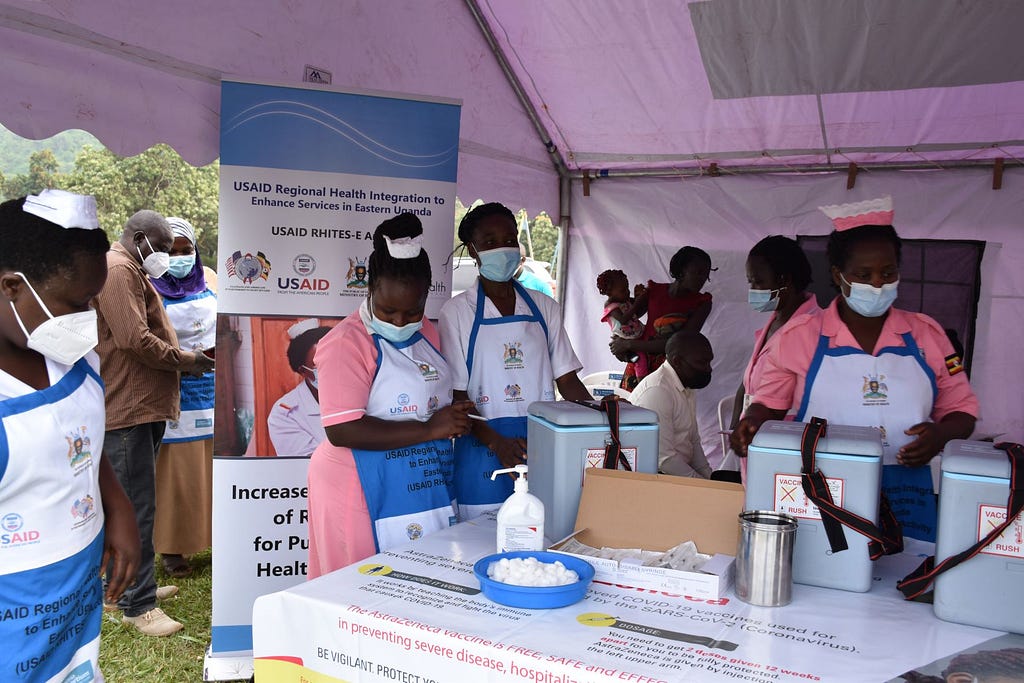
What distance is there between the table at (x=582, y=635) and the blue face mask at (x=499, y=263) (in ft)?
4.19

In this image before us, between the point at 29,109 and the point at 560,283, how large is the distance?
399 cm

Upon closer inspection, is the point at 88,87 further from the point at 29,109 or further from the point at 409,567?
the point at 409,567

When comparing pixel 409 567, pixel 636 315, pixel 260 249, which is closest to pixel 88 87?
pixel 260 249

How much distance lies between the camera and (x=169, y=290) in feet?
13.4

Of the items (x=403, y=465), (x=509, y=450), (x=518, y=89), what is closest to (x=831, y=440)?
(x=509, y=450)

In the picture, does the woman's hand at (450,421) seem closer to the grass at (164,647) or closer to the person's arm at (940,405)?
the person's arm at (940,405)

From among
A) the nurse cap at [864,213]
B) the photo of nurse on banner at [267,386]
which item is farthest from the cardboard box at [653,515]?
the photo of nurse on banner at [267,386]

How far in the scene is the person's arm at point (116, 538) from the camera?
76.0 inches

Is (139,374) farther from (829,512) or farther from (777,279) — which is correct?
(829,512)

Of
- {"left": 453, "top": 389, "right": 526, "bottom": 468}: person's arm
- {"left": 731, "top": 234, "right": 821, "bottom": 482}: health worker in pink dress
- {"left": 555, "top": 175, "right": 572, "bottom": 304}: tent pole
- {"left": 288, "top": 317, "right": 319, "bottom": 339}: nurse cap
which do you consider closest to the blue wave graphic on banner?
{"left": 288, "top": 317, "right": 319, "bottom": 339}: nurse cap

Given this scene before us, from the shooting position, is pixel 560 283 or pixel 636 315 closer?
pixel 636 315

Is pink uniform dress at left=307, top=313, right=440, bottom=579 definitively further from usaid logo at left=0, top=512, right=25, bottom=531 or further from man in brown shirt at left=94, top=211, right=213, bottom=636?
man in brown shirt at left=94, top=211, right=213, bottom=636

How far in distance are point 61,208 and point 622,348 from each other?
3.98 metres

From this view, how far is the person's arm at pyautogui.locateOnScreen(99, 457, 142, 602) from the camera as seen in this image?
1.93 m
